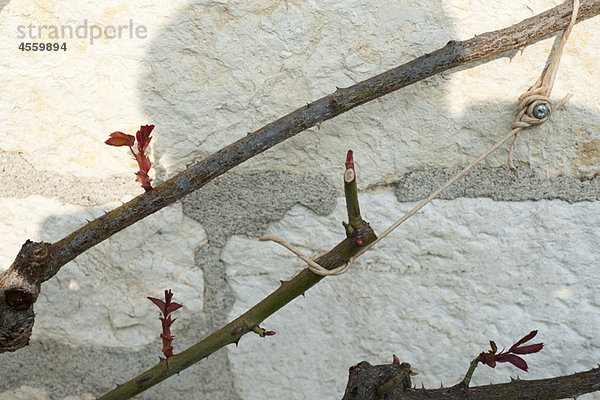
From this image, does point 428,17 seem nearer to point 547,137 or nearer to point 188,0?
point 547,137

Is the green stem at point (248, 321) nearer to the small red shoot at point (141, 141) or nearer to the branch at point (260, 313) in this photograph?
the branch at point (260, 313)

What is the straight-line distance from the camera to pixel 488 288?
1.12m

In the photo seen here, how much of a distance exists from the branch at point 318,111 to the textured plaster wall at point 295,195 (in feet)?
0.12

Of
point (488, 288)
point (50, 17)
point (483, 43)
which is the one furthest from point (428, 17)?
point (50, 17)

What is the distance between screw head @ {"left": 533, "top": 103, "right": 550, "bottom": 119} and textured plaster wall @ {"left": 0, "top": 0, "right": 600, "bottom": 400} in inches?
1.8

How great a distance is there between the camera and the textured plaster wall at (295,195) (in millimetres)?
1022

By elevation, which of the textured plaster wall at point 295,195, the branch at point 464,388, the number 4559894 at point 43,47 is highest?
the number 4559894 at point 43,47

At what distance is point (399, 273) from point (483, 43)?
0.42 metres

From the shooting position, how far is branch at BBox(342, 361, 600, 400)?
92 centimetres

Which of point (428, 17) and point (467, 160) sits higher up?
point (428, 17)

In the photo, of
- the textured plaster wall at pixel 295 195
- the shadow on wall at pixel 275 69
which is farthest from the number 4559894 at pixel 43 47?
the shadow on wall at pixel 275 69

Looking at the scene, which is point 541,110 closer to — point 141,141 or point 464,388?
point 464,388

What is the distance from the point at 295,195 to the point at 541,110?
432 mm

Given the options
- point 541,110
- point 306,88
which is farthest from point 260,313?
point 541,110
